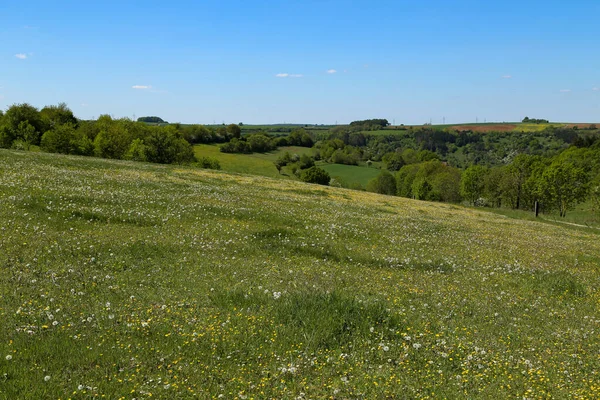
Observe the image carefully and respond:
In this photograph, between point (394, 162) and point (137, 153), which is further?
point (394, 162)

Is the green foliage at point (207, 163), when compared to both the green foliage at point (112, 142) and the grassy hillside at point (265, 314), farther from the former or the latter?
the grassy hillside at point (265, 314)

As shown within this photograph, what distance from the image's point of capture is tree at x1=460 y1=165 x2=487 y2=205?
114 meters

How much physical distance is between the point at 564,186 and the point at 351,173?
3260 inches

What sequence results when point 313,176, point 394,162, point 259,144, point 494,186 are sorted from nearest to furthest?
point 494,186 → point 313,176 → point 259,144 → point 394,162

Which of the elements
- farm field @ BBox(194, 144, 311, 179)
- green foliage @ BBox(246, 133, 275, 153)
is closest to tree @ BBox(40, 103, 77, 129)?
farm field @ BBox(194, 144, 311, 179)

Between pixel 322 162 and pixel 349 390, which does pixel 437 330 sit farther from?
pixel 322 162

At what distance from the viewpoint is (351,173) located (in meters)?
164

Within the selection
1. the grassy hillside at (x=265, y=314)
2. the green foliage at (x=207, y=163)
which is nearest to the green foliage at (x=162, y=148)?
the green foliage at (x=207, y=163)

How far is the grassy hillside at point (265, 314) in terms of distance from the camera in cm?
645

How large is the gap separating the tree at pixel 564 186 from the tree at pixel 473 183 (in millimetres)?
20486

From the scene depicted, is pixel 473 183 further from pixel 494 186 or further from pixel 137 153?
pixel 137 153

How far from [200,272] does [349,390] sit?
6.54 metres

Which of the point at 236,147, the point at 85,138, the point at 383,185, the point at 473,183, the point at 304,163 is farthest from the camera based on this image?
the point at 236,147

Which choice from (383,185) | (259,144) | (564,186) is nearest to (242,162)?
(259,144)
